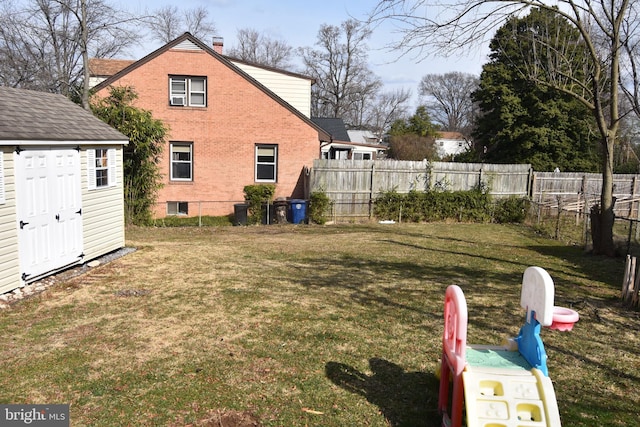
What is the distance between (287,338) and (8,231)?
5.00 meters

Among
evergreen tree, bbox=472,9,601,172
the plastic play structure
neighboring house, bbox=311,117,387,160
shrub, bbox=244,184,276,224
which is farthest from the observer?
neighboring house, bbox=311,117,387,160

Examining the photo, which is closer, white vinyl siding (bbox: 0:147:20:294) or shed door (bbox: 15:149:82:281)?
white vinyl siding (bbox: 0:147:20:294)

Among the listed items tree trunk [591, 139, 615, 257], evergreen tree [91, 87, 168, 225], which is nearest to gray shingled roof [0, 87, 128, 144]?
evergreen tree [91, 87, 168, 225]

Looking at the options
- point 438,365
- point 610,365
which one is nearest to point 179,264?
point 438,365

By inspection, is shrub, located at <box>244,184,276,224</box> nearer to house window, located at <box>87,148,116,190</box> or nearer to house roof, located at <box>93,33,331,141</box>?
house roof, located at <box>93,33,331,141</box>

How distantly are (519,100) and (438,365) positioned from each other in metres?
25.6

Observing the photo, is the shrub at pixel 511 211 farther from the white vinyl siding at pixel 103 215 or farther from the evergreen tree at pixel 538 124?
the white vinyl siding at pixel 103 215

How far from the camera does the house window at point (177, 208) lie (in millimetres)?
19500

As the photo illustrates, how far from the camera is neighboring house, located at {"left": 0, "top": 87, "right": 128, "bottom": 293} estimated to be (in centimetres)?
802

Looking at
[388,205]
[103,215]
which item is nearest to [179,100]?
[388,205]

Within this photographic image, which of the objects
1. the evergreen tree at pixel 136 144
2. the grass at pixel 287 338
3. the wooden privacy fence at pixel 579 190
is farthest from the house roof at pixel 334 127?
the grass at pixel 287 338

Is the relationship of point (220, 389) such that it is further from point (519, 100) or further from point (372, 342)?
point (519, 100)

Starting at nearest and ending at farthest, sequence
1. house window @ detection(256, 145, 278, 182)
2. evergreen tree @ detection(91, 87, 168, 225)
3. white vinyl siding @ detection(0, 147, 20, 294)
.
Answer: white vinyl siding @ detection(0, 147, 20, 294)
evergreen tree @ detection(91, 87, 168, 225)
house window @ detection(256, 145, 278, 182)

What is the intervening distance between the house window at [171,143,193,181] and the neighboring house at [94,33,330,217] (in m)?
0.04
